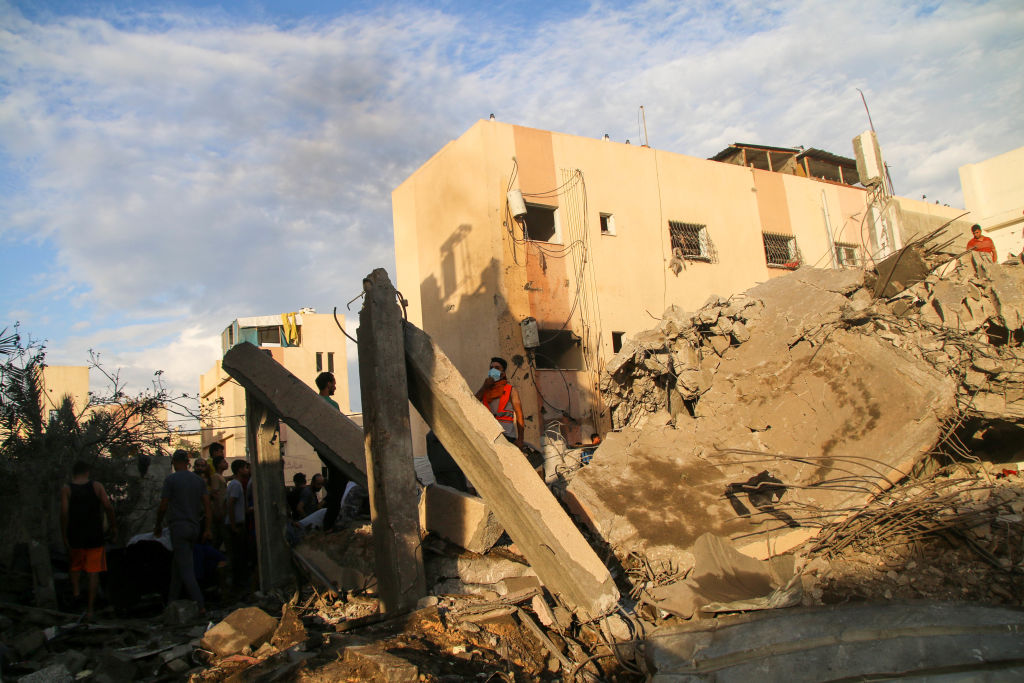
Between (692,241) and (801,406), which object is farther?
(692,241)

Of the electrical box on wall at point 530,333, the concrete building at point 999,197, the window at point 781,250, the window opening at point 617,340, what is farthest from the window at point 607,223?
the concrete building at point 999,197

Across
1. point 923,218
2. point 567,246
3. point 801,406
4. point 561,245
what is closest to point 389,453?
point 801,406

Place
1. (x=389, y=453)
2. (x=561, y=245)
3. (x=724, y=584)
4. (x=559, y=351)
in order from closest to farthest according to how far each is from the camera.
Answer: (x=724, y=584) < (x=389, y=453) < (x=559, y=351) < (x=561, y=245)

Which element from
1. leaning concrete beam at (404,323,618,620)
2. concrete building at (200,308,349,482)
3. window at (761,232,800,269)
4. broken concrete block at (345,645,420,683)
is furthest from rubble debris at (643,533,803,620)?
concrete building at (200,308,349,482)

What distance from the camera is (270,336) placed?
33094 millimetres

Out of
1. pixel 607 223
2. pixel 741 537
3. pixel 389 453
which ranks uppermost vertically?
pixel 607 223

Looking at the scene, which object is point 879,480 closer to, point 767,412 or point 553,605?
point 767,412

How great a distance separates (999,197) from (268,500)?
2419 centimetres

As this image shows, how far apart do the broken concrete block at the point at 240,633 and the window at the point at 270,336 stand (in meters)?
29.8

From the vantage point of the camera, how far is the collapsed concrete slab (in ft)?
17.0

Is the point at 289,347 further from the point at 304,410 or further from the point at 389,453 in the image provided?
the point at 389,453

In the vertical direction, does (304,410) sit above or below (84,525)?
above

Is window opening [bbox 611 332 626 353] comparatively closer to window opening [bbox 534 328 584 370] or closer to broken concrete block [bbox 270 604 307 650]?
window opening [bbox 534 328 584 370]

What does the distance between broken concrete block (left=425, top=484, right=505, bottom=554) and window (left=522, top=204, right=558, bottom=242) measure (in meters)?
9.81
